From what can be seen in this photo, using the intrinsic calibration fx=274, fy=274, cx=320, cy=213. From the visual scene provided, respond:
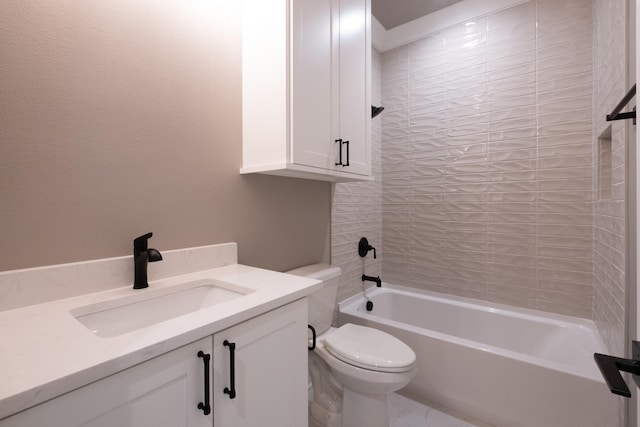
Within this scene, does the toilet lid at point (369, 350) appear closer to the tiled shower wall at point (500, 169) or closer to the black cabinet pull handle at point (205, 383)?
the tiled shower wall at point (500, 169)

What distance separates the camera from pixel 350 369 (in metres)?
1.28

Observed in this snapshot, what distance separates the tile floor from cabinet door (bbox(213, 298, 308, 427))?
2.95 ft

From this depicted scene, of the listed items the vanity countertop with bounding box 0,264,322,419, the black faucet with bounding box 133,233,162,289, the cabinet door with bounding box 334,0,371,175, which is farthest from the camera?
the cabinet door with bounding box 334,0,371,175

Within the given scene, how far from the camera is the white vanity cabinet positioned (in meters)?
0.47

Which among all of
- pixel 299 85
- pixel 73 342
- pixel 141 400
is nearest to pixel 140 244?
pixel 73 342

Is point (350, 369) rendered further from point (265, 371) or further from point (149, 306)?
point (149, 306)

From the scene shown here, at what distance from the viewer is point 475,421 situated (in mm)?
1520

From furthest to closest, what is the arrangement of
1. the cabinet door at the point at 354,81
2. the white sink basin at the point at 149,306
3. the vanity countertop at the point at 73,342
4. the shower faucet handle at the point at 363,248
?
the shower faucet handle at the point at 363,248 → the cabinet door at the point at 354,81 → the white sink basin at the point at 149,306 → the vanity countertop at the point at 73,342

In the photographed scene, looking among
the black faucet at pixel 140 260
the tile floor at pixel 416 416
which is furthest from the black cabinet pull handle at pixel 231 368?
the tile floor at pixel 416 416

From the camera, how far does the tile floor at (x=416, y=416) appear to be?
1.51m

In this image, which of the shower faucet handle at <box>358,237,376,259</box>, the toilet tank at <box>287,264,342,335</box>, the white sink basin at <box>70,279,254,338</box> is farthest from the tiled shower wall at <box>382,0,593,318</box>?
the white sink basin at <box>70,279,254,338</box>

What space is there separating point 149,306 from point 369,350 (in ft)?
3.22

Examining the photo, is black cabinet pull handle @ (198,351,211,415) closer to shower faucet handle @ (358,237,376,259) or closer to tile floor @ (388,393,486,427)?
tile floor @ (388,393,486,427)

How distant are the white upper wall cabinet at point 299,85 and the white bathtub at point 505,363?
4.01ft
